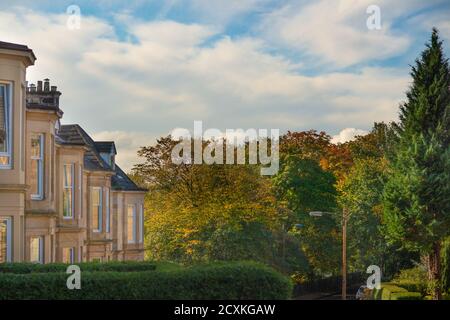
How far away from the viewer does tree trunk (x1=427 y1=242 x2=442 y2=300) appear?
1820 inches

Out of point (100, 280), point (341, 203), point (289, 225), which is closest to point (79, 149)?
point (100, 280)

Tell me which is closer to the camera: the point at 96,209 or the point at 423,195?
the point at 96,209

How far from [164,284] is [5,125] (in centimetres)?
709

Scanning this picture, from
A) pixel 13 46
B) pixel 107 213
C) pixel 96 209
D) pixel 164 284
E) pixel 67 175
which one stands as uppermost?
pixel 13 46

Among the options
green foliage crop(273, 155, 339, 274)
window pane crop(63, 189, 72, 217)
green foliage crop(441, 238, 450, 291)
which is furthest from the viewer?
green foliage crop(273, 155, 339, 274)

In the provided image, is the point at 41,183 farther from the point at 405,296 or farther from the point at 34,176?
the point at 405,296

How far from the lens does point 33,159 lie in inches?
1055

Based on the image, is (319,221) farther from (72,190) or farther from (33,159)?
(33,159)

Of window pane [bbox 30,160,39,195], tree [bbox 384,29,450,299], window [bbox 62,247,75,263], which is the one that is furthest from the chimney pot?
tree [bbox 384,29,450,299]

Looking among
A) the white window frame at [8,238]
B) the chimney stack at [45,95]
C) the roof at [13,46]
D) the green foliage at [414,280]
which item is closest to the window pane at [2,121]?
the roof at [13,46]

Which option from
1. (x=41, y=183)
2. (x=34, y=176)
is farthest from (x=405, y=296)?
(x=34, y=176)

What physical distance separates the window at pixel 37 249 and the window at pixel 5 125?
4679 mm

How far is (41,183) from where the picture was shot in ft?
88.3

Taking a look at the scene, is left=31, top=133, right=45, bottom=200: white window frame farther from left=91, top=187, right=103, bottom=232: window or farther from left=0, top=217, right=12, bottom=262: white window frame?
left=91, top=187, right=103, bottom=232: window
